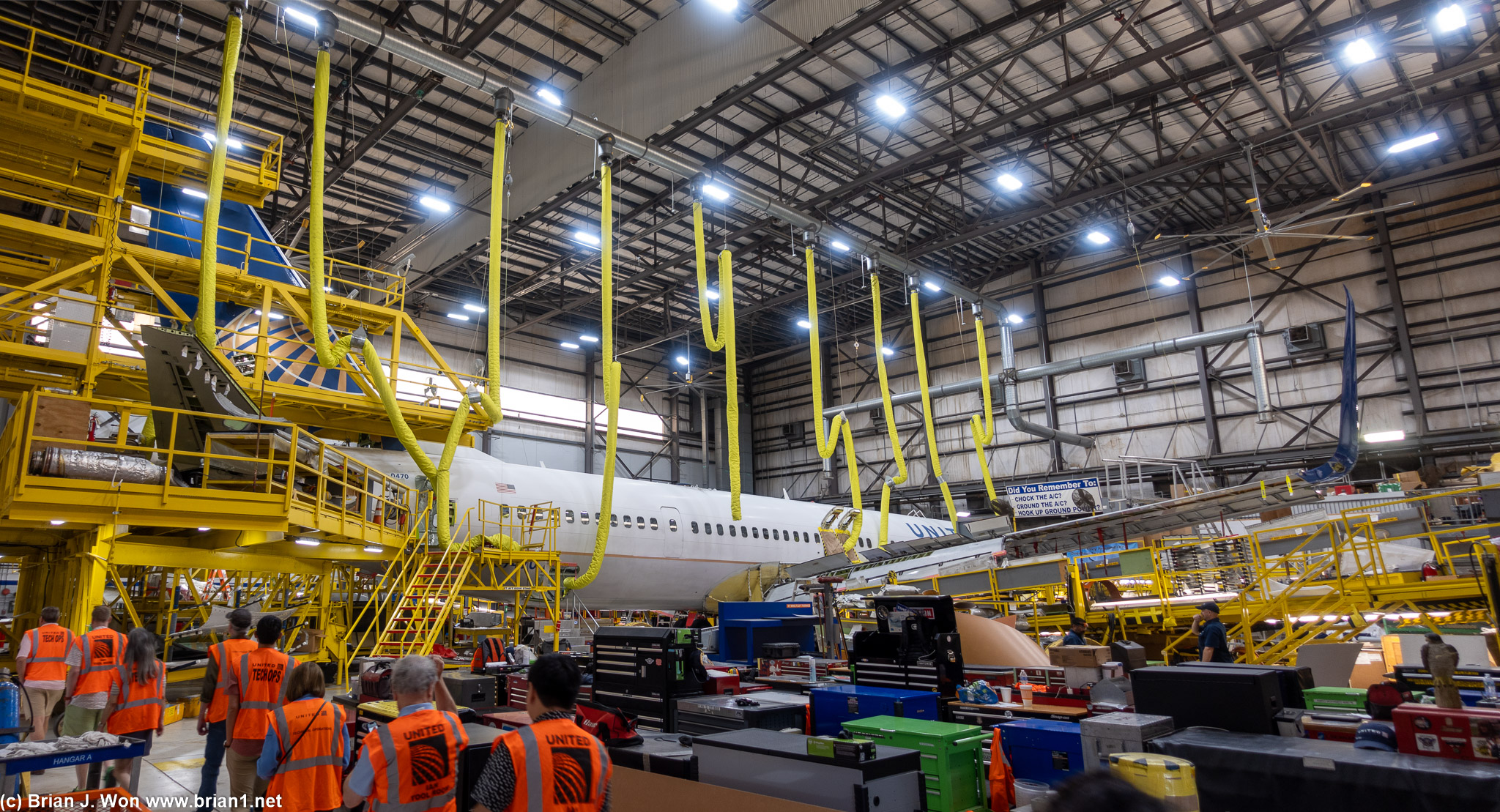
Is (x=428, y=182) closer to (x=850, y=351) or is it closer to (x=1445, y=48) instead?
(x=850, y=351)

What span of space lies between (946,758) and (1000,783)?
0.53 meters

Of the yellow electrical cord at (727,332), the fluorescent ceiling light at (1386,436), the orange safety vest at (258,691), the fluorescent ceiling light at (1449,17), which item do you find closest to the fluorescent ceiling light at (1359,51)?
the fluorescent ceiling light at (1449,17)

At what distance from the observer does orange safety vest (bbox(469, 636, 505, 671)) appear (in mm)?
8797

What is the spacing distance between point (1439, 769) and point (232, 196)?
55.7ft

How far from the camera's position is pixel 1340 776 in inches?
118

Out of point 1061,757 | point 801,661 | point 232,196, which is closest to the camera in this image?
point 1061,757

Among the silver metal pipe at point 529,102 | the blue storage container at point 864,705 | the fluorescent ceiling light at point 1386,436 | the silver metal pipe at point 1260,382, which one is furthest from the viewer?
the fluorescent ceiling light at point 1386,436

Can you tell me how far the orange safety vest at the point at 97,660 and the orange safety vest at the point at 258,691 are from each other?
2.35 metres

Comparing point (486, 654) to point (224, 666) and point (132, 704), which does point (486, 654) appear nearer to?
point (132, 704)

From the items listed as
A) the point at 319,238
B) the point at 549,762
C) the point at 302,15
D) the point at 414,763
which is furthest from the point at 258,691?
the point at 302,15

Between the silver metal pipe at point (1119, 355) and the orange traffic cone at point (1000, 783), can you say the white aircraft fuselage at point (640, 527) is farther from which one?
the orange traffic cone at point (1000, 783)

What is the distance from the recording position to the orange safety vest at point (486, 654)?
880 centimetres

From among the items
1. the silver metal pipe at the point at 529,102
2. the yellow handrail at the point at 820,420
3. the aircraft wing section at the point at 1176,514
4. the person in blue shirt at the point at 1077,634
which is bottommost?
the person in blue shirt at the point at 1077,634

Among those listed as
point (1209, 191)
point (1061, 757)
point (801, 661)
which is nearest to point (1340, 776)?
point (1061, 757)
